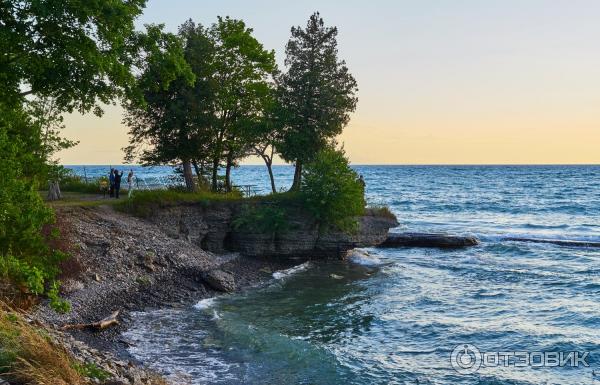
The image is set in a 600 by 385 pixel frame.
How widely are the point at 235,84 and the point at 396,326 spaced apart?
2481 centimetres

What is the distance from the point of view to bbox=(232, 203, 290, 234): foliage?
1394 inches

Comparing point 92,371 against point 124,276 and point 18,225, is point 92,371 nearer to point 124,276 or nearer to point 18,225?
point 18,225

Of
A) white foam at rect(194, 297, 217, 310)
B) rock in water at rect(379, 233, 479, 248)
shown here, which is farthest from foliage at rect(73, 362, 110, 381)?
rock in water at rect(379, 233, 479, 248)

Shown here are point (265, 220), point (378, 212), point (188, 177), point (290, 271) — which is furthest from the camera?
point (188, 177)

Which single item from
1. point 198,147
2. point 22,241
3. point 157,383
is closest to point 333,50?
point 198,147

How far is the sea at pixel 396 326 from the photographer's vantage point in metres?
18.2

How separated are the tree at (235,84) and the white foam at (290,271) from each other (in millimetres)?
10916

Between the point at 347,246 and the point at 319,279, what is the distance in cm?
627

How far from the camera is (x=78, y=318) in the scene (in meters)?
20.5

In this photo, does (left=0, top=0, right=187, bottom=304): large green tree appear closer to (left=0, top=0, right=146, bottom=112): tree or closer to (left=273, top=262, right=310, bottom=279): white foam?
(left=0, top=0, right=146, bottom=112): tree

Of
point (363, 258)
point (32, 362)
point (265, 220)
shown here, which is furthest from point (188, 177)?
point (32, 362)

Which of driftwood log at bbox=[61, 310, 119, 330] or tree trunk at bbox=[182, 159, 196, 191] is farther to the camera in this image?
tree trunk at bbox=[182, 159, 196, 191]

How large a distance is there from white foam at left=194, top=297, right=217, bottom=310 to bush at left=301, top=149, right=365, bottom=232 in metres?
11.3

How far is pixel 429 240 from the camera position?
47.0 m
